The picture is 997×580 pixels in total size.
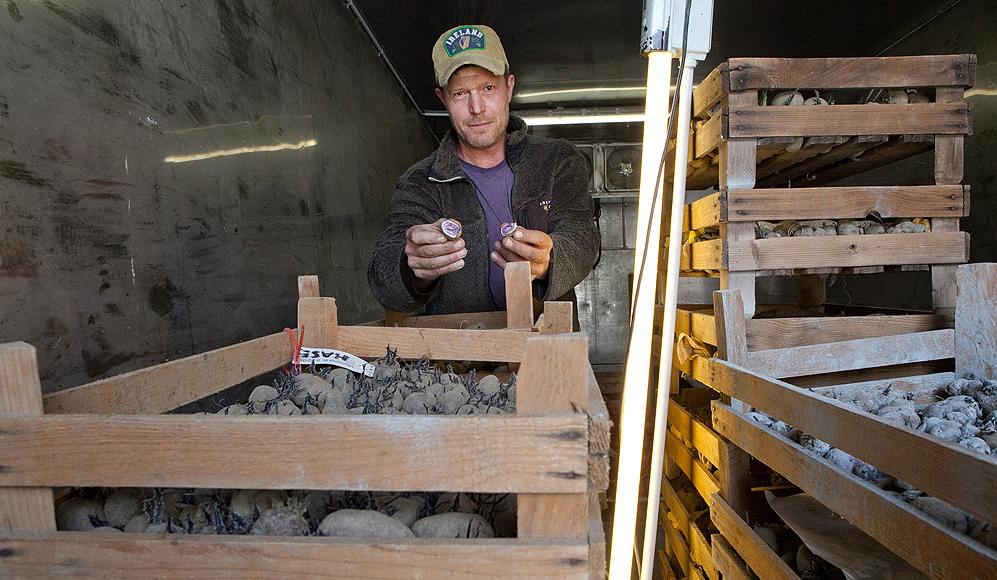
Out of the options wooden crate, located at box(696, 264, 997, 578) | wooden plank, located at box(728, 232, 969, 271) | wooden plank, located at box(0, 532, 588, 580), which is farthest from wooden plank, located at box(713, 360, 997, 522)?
wooden plank, located at box(728, 232, 969, 271)

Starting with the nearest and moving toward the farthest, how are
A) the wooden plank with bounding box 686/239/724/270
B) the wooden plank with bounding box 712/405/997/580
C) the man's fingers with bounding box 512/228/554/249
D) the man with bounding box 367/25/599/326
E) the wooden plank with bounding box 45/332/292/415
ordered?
the wooden plank with bounding box 712/405/997/580 < the wooden plank with bounding box 45/332/292/415 < the man's fingers with bounding box 512/228/554/249 < the wooden plank with bounding box 686/239/724/270 < the man with bounding box 367/25/599/326

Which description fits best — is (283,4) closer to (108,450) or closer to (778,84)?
(778,84)

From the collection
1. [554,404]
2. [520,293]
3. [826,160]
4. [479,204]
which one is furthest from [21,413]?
[826,160]

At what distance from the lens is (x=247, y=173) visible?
3.04 m

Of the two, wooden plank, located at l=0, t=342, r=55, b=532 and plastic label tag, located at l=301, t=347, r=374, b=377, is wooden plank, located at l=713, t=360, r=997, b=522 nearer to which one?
plastic label tag, located at l=301, t=347, r=374, b=377

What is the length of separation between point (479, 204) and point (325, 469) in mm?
2141

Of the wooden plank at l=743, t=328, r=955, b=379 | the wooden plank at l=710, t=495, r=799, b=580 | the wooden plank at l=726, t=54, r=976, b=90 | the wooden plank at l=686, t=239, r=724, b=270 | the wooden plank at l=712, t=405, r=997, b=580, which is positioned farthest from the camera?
the wooden plank at l=686, t=239, r=724, b=270

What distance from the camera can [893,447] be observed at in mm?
1164

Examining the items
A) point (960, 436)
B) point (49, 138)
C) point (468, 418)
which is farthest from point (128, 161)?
point (960, 436)

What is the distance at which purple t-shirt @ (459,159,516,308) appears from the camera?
2.99m

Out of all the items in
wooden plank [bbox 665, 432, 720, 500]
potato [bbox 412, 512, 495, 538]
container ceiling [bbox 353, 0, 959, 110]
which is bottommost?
wooden plank [bbox 665, 432, 720, 500]

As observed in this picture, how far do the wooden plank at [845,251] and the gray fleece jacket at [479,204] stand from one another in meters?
0.71

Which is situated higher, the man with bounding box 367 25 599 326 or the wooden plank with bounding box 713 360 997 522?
the man with bounding box 367 25 599 326

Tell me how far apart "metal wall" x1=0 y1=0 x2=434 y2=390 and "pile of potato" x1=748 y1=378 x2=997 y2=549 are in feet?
7.12
